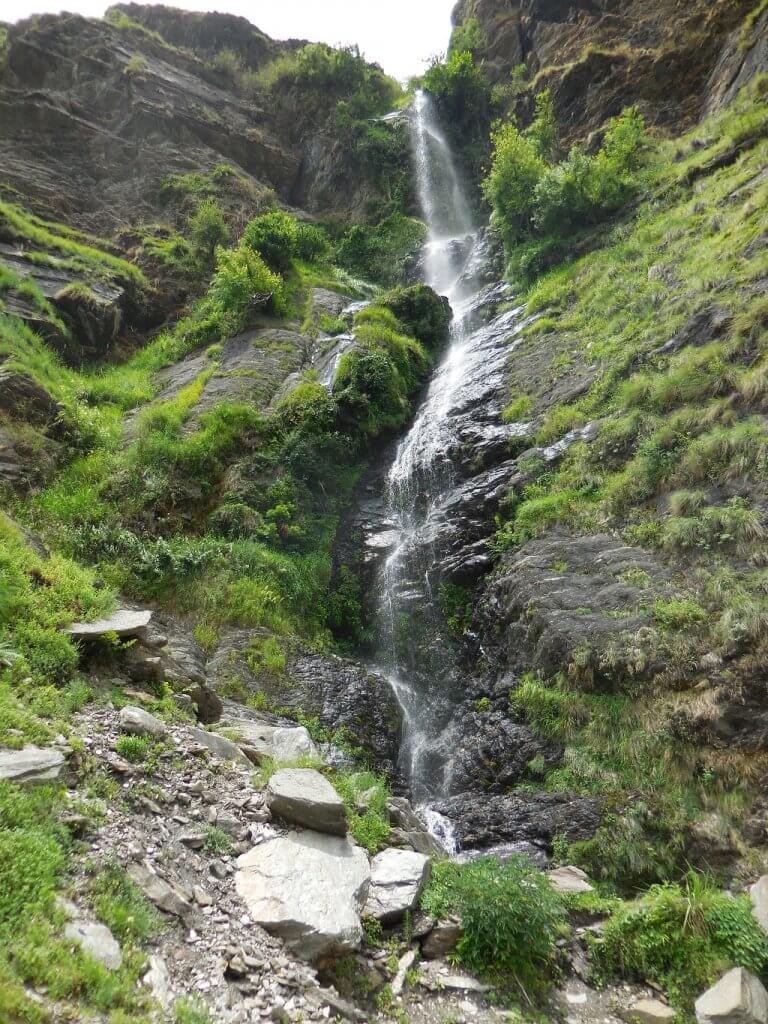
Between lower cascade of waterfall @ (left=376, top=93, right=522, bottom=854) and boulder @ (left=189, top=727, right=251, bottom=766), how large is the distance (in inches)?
138

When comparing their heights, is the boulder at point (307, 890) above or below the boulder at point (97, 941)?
below

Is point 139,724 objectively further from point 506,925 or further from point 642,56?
point 642,56

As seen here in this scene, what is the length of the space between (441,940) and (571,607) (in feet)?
17.8

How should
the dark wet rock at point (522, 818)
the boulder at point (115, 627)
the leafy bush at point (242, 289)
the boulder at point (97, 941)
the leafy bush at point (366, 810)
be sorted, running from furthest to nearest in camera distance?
the leafy bush at point (242, 289), the dark wet rock at point (522, 818), the boulder at point (115, 627), the leafy bush at point (366, 810), the boulder at point (97, 941)

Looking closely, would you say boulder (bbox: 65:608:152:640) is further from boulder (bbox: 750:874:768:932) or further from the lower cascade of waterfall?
boulder (bbox: 750:874:768:932)

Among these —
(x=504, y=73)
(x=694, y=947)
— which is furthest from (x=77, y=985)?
(x=504, y=73)

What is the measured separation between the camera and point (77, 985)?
Answer: 2.66m

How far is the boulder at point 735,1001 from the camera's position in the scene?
4059 millimetres

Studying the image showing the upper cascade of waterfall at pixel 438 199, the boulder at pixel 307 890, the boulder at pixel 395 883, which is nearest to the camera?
the boulder at pixel 307 890

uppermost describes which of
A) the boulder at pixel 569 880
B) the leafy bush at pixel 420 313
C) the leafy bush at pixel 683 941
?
the leafy bush at pixel 420 313

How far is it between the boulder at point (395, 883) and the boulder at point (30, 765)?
295 cm

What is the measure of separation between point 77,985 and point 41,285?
21.4 metres

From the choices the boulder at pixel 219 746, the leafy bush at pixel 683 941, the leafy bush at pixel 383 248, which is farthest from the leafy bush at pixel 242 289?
the leafy bush at pixel 683 941

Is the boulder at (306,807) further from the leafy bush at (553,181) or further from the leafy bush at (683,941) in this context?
the leafy bush at (553,181)
